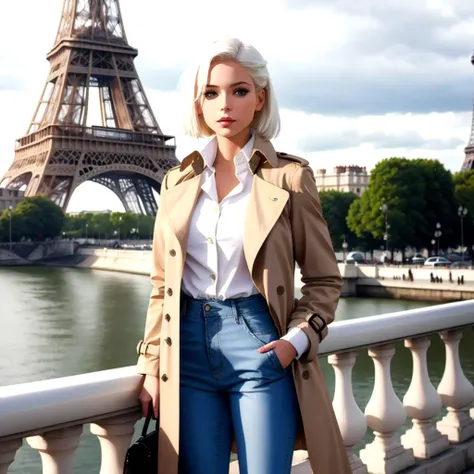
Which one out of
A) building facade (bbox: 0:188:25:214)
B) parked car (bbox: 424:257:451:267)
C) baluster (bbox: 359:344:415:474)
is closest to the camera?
baluster (bbox: 359:344:415:474)

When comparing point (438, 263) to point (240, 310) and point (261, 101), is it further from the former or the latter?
point (240, 310)

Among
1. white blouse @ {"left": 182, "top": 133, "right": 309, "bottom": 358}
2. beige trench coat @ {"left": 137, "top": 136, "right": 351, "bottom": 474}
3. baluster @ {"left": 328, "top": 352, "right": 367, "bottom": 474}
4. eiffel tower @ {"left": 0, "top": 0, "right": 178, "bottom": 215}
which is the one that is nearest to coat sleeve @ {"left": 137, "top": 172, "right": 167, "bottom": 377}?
beige trench coat @ {"left": 137, "top": 136, "right": 351, "bottom": 474}

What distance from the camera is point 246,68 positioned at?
2123 mm

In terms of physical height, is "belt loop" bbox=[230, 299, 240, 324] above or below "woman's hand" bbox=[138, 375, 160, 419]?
above

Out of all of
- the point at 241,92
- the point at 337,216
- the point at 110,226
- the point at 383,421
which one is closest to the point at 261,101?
the point at 241,92

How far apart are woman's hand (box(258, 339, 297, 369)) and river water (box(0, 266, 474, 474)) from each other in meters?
6.28

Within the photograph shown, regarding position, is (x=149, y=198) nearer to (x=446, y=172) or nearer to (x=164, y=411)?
(x=446, y=172)

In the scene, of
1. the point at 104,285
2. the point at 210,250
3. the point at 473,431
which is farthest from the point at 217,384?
the point at 104,285

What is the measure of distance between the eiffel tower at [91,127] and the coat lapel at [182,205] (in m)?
55.8

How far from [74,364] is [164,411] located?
→ 45.6 feet

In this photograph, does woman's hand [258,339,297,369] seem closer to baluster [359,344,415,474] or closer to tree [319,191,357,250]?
baluster [359,344,415,474]

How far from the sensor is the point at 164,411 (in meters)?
2.02

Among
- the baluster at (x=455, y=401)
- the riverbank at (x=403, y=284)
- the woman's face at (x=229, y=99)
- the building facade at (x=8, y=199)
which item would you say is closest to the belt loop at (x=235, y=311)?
the woman's face at (x=229, y=99)

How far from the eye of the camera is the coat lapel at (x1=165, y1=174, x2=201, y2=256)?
2.04 m
